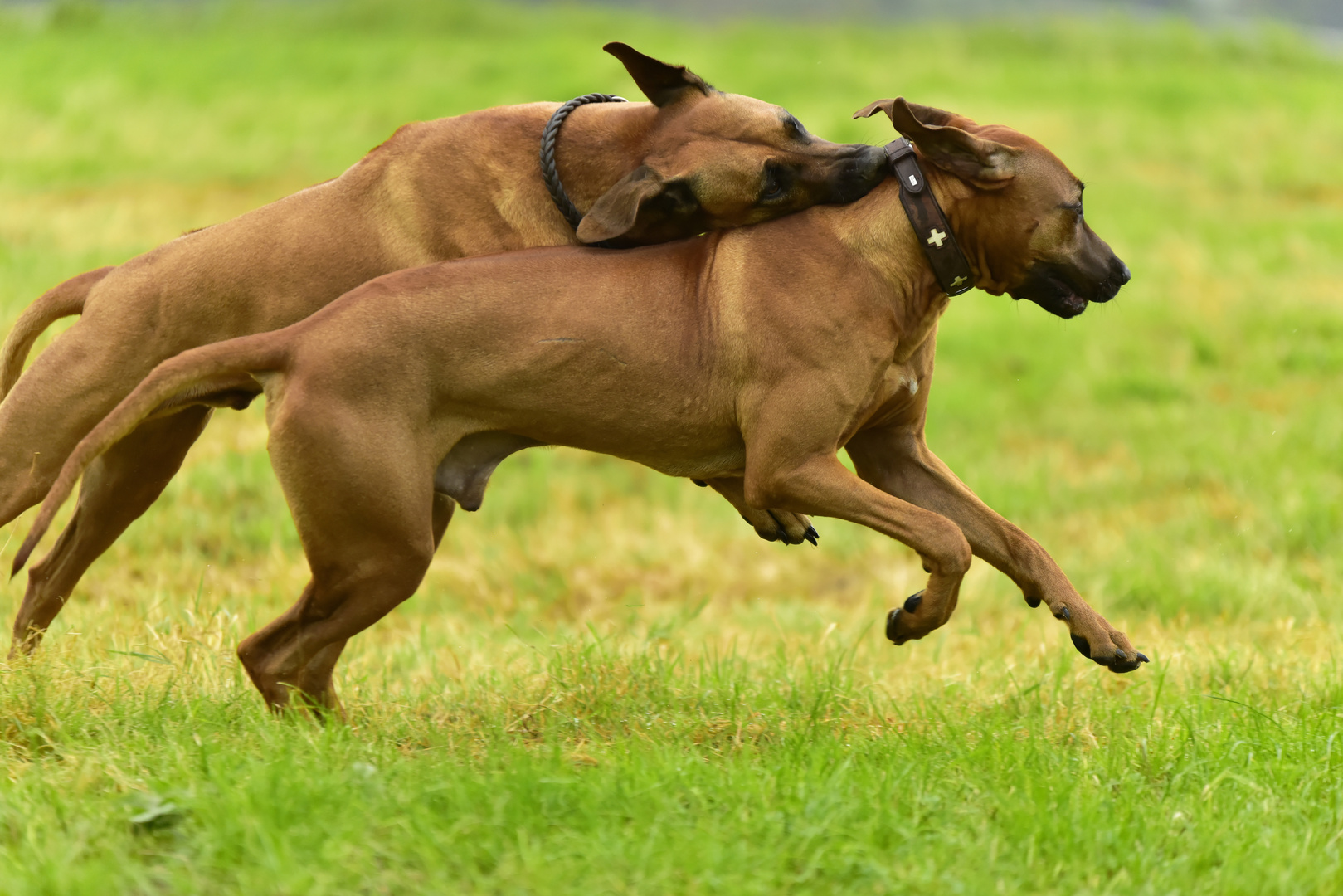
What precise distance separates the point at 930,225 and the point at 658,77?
93cm

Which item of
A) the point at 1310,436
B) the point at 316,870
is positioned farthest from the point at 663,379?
the point at 1310,436

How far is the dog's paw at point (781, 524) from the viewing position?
4.84m

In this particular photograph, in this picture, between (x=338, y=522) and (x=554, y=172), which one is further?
(x=554, y=172)

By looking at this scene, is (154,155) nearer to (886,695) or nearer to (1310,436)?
(1310,436)

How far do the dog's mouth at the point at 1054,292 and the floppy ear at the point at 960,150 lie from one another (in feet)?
1.03

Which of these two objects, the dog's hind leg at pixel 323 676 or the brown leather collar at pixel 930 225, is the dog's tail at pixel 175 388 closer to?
the dog's hind leg at pixel 323 676

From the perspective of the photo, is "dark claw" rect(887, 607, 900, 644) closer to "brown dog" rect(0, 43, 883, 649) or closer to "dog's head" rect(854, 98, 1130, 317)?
"dog's head" rect(854, 98, 1130, 317)

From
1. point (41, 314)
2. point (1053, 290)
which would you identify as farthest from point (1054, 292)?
point (41, 314)

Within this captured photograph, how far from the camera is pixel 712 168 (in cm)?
438

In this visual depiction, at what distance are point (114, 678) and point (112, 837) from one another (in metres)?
1.28

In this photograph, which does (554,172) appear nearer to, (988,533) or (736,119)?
(736,119)

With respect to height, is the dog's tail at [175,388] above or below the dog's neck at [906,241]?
below

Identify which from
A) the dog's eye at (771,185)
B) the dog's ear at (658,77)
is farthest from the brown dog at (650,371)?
the dog's ear at (658,77)

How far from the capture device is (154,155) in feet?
53.0
